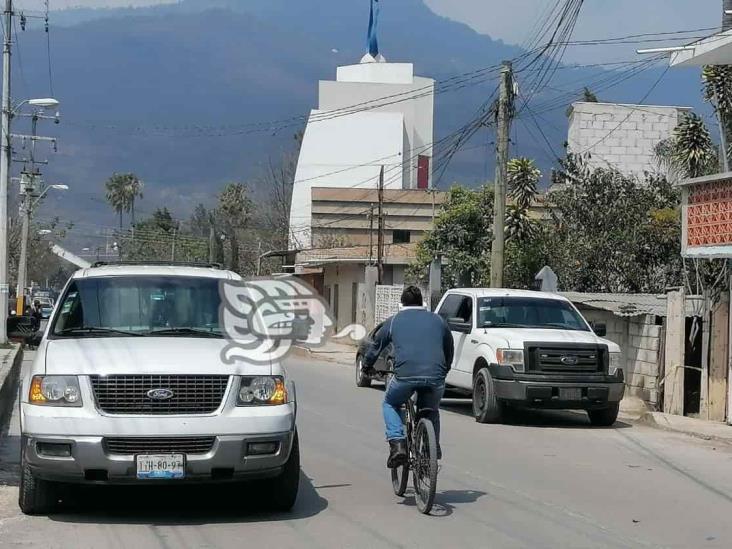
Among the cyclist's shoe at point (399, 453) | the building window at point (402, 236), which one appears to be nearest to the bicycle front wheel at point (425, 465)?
the cyclist's shoe at point (399, 453)

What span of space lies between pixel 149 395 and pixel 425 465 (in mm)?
2364

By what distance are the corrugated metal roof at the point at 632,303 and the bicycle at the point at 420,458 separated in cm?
930

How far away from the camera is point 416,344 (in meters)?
9.13

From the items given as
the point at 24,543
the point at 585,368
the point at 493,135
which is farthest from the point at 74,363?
the point at 493,135

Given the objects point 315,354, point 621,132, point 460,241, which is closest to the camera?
point 315,354

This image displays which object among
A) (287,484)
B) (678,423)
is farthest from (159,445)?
(678,423)

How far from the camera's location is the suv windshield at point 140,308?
29.7 ft

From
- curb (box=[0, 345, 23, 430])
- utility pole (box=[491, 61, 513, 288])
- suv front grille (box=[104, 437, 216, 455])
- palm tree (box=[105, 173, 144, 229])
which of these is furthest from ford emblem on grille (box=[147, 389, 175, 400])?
palm tree (box=[105, 173, 144, 229])

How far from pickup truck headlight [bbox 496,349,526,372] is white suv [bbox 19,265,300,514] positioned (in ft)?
24.1

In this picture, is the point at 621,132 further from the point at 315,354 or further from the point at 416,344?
the point at 416,344

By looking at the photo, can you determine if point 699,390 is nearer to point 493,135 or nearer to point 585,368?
point 585,368

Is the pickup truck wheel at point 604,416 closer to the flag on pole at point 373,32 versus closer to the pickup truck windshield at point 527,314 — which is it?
the pickup truck windshield at point 527,314

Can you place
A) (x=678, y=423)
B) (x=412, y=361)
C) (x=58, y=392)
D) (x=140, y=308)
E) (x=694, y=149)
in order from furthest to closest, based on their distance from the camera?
1. (x=694, y=149)
2. (x=678, y=423)
3. (x=140, y=308)
4. (x=412, y=361)
5. (x=58, y=392)

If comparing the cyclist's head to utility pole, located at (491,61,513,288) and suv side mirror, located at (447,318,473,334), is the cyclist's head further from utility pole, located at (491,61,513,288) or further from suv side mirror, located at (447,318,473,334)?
utility pole, located at (491,61,513,288)
